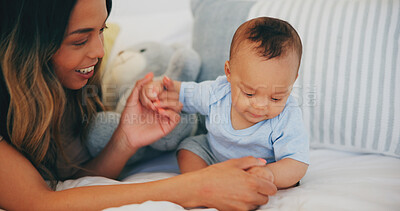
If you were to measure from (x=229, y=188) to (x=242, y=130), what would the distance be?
0.79 feet

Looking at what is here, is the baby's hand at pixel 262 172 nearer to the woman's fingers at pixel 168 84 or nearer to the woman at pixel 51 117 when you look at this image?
the woman at pixel 51 117

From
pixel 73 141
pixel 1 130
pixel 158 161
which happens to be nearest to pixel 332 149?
pixel 158 161

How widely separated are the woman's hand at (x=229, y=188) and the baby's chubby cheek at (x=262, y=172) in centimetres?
2

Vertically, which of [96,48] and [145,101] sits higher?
[96,48]

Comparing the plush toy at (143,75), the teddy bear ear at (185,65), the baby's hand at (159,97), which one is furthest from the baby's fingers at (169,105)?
the teddy bear ear at (185,65)

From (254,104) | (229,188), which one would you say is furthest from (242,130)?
(229,188)

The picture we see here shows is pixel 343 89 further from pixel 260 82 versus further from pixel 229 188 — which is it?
pixel 229 188

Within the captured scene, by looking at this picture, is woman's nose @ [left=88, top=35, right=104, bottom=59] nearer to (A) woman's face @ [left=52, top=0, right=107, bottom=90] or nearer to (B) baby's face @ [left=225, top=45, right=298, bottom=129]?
A: (A) woman's face @ [left=52, top=0, right=107, bottom=90]

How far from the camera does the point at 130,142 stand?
1081mm

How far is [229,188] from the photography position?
792 mm

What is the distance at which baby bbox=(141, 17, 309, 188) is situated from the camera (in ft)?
2.77

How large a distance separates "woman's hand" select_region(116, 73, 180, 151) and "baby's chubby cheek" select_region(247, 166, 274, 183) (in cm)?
32

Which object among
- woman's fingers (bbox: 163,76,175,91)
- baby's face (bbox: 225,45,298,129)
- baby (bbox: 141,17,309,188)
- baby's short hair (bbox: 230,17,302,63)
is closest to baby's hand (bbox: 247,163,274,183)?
baby (bbox: 141,17,309,188)

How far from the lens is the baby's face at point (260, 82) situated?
837 millimetres
